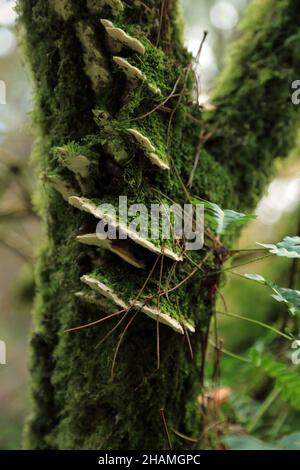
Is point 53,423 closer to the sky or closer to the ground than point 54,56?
closer to the ground

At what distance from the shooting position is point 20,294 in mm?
3781

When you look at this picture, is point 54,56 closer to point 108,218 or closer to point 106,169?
point 106,169

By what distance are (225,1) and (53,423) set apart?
5.15 m
